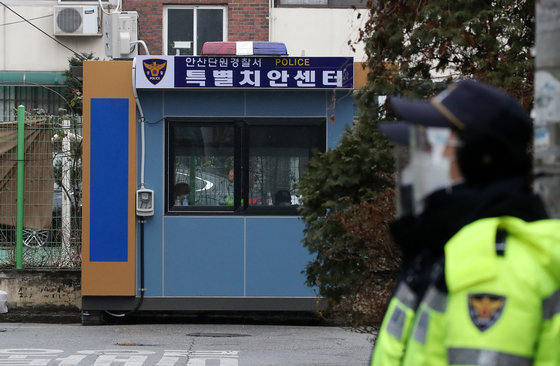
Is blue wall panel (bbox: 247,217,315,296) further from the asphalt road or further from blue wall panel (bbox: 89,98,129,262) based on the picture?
blue wall panel (bbox: 89,98,129,262)

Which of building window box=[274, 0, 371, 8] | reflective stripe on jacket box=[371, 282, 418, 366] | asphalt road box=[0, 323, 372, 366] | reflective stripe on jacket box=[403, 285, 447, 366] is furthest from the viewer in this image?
building window box=[274, 0, 371, 8]

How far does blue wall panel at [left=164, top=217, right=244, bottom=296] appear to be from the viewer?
11.2 meters

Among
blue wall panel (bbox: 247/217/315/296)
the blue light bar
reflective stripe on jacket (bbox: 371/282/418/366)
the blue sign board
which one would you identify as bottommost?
blue wall panel (bbox: 247/217/315/296)

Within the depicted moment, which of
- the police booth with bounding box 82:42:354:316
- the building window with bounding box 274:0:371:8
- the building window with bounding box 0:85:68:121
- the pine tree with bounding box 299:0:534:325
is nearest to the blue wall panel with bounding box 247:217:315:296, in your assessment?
the police booth with bounding box 82:42:354:316

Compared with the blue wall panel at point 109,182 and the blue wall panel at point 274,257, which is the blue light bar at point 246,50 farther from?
the blue wall panel at point 274,257

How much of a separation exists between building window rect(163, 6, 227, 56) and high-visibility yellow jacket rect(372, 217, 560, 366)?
72.3 ft

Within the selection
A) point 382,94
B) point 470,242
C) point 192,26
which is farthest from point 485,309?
point 192,26

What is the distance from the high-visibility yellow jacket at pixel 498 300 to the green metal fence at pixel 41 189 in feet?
34.5

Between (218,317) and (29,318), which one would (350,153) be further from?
(29,318)

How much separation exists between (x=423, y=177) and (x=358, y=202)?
510 centimetres

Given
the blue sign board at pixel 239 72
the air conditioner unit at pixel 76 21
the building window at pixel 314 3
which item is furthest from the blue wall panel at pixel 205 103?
the air conditioner unit at pixel 76 21

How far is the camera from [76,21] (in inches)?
969

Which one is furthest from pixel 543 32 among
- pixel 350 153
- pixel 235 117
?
pixel 235 117

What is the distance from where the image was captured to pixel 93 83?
11.1 m
